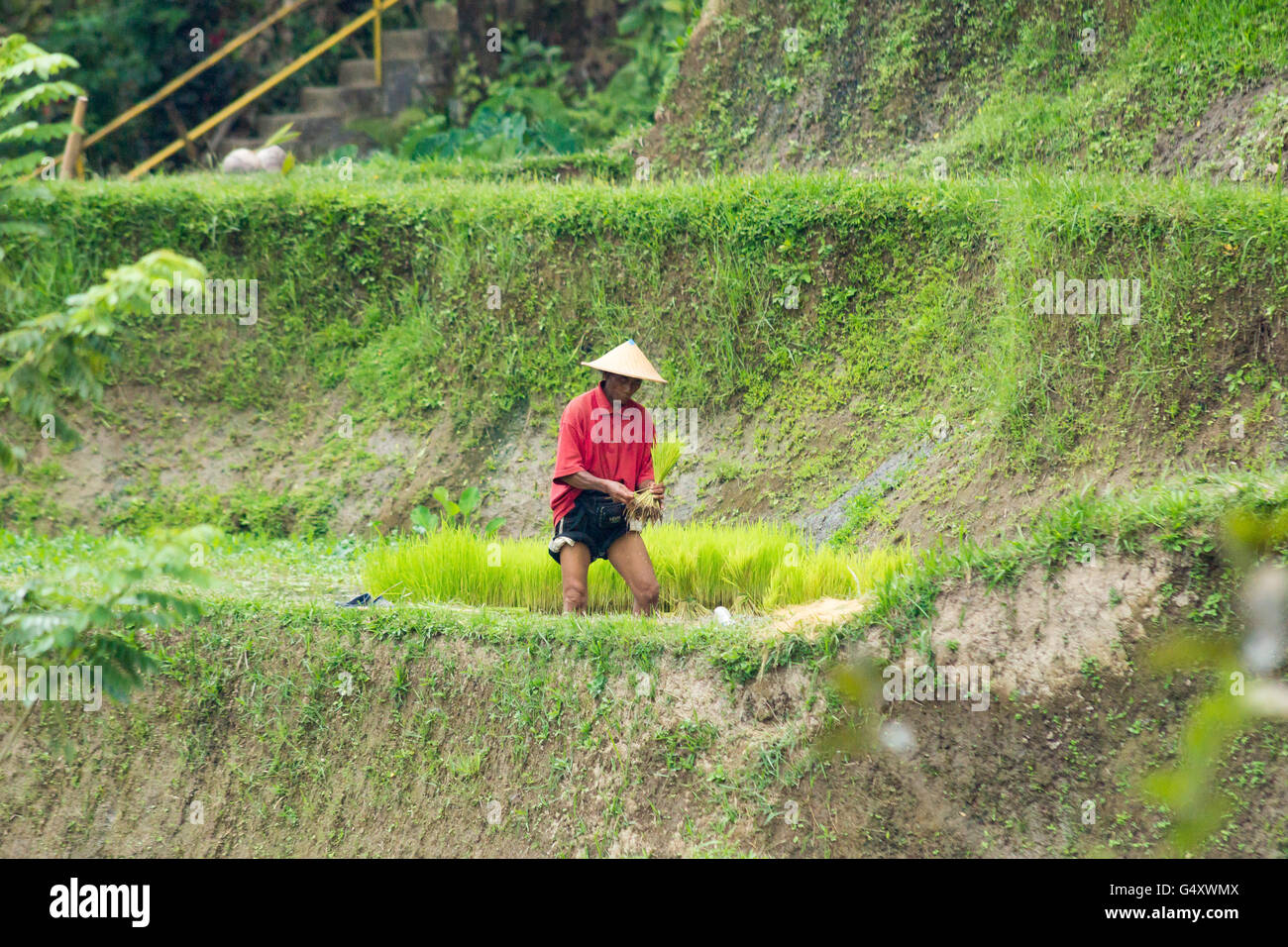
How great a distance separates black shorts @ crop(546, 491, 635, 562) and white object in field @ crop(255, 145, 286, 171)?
8.08 metres

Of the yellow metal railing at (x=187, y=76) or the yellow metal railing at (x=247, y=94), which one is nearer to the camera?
the yellow metal railing at (x=247, y=94)

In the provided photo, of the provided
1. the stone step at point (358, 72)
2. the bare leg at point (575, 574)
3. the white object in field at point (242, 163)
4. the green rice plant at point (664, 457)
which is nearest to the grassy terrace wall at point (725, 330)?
the white object in field at point (242, 163)

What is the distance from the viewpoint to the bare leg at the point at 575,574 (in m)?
7.46

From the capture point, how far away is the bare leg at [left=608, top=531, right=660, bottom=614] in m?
7.49

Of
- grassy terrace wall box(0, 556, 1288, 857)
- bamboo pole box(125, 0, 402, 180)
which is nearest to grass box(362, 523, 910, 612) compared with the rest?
grassy terrace wall box(0, 556, 1288, 857)

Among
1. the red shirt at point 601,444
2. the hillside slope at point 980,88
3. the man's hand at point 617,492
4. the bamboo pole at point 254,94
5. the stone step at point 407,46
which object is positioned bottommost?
the man's hand at point 617,492

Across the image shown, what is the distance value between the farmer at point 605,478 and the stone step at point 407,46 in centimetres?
1047

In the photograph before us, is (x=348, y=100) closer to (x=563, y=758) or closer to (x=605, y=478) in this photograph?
(x=605, y=478)

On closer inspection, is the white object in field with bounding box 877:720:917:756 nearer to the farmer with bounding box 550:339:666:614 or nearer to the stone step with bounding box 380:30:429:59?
the farmer with bounding box 550:339:666:614

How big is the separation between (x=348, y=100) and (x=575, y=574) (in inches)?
428

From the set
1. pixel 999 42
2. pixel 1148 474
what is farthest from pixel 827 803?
pixel 999 42

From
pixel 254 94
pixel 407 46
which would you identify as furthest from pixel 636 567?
pixel 407 46

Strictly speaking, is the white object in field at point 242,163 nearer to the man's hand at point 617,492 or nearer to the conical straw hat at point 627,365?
the conical straw hat at point 627,365

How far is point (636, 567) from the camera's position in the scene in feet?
24.6
